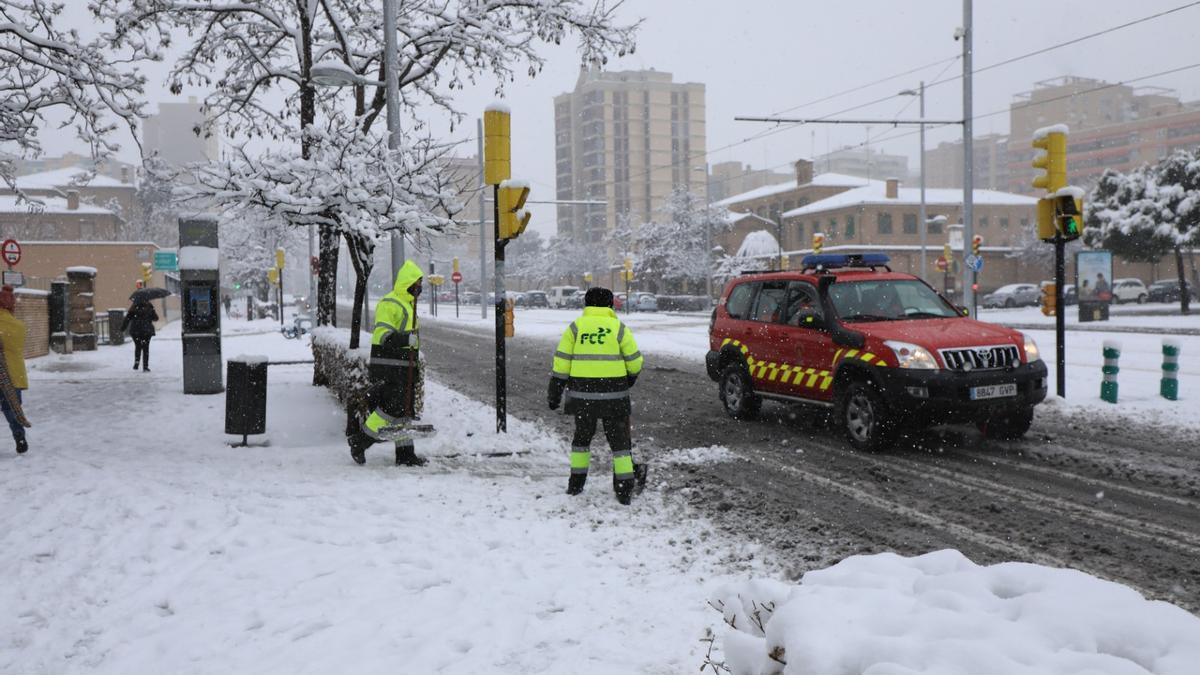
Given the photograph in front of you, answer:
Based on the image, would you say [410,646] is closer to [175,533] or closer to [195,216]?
[175,533]

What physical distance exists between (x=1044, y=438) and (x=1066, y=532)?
3955 millimetres

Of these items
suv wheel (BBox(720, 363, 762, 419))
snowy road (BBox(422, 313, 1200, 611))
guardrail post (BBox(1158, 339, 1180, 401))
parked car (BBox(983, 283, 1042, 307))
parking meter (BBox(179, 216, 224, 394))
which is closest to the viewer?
snowy road (BBox(422, 313, 1200, 611))

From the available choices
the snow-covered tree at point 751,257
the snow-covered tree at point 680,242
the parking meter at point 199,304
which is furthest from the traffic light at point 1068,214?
the snow-covered tree at point 680,242

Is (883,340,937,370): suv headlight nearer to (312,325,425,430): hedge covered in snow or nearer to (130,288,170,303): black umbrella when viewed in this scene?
(312,325,425,430): hedge covered in snow

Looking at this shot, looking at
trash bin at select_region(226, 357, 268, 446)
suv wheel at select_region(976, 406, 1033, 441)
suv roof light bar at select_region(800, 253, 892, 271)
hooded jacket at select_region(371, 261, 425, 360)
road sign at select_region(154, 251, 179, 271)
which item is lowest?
suv wheel at select_region(976, 406, 1033, 441)

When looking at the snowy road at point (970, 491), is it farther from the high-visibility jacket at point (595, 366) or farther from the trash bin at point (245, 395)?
the trash bin at point (245, 395)

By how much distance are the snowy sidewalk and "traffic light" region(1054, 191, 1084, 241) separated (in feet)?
22.9

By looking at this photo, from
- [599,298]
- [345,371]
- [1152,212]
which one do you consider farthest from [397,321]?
[1152,212]

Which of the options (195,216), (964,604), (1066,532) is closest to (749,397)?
(1066,532)

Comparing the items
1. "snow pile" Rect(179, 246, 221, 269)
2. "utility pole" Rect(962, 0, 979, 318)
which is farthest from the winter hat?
"utility pole" Rect(962, 0, 979, 318)

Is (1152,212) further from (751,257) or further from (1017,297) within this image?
(751,257)

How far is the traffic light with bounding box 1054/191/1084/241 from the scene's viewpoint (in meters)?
11.3

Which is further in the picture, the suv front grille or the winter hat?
the suv front grille

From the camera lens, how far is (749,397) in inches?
427
